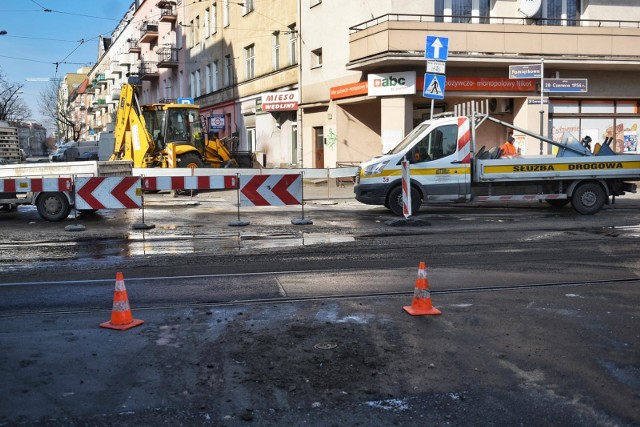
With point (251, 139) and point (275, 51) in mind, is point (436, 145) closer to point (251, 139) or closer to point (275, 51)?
point (275, 51)

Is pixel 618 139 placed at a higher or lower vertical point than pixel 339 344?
higher

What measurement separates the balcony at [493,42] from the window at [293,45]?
5838 millimetres

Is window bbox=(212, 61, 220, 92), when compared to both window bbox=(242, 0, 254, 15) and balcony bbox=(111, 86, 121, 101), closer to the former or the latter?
window bbox=(242, 0, 254, 15)

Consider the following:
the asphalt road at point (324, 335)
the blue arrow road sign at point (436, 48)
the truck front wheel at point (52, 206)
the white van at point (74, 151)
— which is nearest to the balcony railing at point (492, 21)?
the blue arrow road sign at point (436, 48)

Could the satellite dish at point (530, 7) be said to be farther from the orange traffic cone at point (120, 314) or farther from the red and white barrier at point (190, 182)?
the orange traffic cone at point (120, 314)

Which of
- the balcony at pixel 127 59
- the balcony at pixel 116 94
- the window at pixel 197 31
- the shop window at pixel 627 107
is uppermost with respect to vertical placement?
the balcony at pixel 127 59

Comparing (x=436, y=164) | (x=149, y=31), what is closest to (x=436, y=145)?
(x=436, y=164)

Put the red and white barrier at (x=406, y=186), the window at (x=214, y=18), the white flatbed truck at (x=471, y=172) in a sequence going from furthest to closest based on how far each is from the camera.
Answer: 1. the window at (x=214, y=18)
2. the white flatbed truck at (x=471, y=172)
3. the red and white barrier at (x=406, y=186)

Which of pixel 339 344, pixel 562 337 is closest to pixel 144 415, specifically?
pixel 339 344

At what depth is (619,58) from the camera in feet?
76.2

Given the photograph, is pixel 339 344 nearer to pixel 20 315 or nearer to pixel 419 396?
pixel 419 396

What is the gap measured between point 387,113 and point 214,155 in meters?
7.99

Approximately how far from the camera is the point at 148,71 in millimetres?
56031

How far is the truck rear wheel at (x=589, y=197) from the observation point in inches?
599
